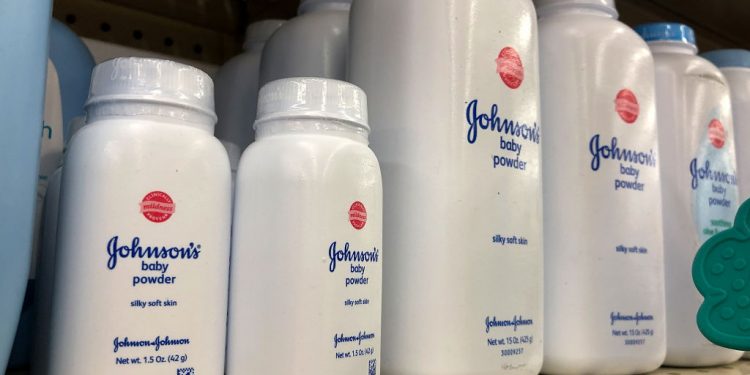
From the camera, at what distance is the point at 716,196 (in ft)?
2.00

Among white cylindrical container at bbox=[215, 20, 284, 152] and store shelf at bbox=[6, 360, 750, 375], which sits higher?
white cylindrical container at bbox=[215, 20, 284, 152]

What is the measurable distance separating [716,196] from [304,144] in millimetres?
401

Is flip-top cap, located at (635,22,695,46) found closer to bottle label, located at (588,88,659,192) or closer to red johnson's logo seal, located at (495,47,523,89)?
bottle label, located at (588,88,659,192)

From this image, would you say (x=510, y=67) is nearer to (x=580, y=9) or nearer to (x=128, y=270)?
(x=580, y=9)

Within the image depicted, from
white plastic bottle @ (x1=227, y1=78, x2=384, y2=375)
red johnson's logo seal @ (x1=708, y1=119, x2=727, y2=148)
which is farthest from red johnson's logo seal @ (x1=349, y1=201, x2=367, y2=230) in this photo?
red johnson's logo seal @ (x1=708, y1=119, x2=727, y2=148)

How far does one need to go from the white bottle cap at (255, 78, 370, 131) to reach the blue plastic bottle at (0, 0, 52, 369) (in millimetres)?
119

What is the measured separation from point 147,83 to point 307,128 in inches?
3.3

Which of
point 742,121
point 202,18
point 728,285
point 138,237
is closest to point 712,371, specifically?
point 728,285

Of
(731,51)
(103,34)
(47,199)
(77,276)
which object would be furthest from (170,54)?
(731,51)

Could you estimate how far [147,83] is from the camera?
36cm

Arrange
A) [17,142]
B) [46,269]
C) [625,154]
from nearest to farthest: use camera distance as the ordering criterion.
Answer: [17,142]
[46,269]
[625,154]

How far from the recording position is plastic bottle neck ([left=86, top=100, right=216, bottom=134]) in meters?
0.35

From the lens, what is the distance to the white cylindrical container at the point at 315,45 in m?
0.57

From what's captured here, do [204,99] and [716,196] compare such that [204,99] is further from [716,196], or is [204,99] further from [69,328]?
[716,196]
